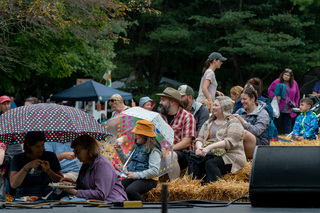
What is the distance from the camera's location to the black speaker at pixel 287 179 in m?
4.03

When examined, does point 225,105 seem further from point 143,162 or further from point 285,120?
point 285,120

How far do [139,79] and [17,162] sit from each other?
92.4 feet

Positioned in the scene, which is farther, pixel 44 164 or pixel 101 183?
pixel 44 164

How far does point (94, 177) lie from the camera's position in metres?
6.55

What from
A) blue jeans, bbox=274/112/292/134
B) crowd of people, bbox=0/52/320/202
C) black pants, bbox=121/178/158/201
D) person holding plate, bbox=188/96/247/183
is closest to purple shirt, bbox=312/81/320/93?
blue jeans, bbox=274/112/292/134

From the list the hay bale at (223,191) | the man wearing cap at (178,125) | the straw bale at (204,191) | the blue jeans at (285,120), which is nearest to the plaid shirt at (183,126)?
the man wearing cap at (178,125)

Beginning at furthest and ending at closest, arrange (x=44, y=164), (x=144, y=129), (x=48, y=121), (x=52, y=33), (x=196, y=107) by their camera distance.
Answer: (x=52, y=33)
(x=196, y=107)
(x=144, y=129)
(x=48, y=121)
(x=44, y=164)

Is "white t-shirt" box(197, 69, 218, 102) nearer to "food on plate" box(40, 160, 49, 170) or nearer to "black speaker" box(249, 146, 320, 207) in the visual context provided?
"food on plate" box(40, 160, 49, 170)

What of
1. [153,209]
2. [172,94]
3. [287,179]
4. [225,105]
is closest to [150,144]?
[225,105]

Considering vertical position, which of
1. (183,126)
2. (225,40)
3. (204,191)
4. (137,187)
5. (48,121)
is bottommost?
(204,191)

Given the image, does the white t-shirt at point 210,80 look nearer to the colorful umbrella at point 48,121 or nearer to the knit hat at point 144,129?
the knit hat at point 144,129

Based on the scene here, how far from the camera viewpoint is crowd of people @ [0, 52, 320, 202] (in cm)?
659

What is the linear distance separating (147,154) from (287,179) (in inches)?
Answer: 146

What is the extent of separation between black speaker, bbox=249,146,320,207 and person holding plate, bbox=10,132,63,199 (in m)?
3.16
